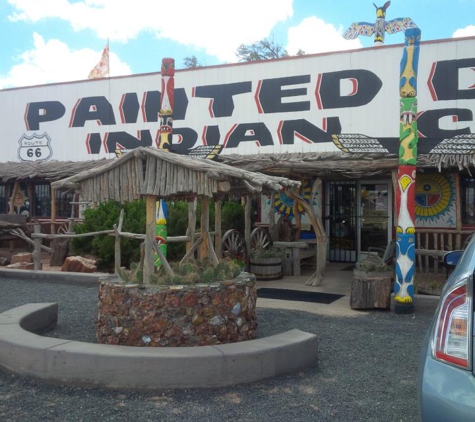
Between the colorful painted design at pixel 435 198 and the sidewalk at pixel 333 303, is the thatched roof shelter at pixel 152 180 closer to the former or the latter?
the sidewalk at pixel 333 303

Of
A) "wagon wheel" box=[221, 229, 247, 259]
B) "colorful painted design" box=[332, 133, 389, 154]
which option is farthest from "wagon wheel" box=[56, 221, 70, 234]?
"colorful painted design" box=[332, 133, 389, 154]

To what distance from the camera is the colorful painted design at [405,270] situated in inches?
271

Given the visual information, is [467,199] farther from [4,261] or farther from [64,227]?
[64,227]

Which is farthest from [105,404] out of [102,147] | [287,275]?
[102,147]

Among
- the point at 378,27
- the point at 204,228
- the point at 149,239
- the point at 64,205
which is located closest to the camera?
the point at 149,239

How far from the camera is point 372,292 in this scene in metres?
7.12

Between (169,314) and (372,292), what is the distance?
3.49m

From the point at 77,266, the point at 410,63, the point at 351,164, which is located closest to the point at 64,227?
the point at 77,266

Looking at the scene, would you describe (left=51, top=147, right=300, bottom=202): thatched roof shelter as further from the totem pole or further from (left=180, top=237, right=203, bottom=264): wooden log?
the totem pole

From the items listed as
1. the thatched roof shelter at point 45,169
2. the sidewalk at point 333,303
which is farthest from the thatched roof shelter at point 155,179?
the thatched roof shelter at point 45,169

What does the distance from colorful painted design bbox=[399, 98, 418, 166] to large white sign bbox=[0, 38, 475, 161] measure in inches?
151

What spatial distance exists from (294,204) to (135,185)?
8.03 m

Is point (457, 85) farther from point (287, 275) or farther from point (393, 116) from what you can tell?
point (287, 275)

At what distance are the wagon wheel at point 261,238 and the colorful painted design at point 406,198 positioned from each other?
4.72 metres
